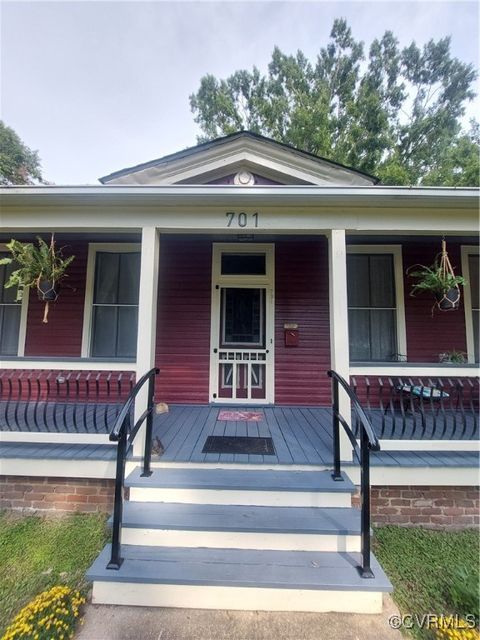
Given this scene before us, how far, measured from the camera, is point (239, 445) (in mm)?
2895

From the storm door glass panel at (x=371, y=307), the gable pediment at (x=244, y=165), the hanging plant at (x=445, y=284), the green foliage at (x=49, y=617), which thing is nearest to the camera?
the green foliage at (x=49, y=617)

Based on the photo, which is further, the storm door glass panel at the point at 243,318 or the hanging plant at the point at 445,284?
the storm door glass panel at the point at 243,318

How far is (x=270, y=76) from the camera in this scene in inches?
531

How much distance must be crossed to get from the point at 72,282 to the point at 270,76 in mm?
14500

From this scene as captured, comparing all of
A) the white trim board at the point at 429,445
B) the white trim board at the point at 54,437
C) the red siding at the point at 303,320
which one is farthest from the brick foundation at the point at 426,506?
the white trim board at the point at 54,437

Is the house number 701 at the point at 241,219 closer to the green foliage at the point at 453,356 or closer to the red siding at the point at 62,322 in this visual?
the red siding at the point at 62,322

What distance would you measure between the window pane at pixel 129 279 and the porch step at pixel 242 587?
3422mm

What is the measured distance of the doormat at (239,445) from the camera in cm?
275

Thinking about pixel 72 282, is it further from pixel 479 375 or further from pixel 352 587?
pixel 479 375

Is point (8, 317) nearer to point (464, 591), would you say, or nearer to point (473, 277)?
point (464, 591)

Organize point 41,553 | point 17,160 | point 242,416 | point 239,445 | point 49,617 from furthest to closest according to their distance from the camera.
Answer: point 17,160, point 242,416, point 239,445, point 41,553, point 49,617

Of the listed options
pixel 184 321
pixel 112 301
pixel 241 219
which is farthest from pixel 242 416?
pixel 112 301

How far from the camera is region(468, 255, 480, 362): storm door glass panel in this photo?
4.42 m

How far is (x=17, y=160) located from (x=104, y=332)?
15.1 m
